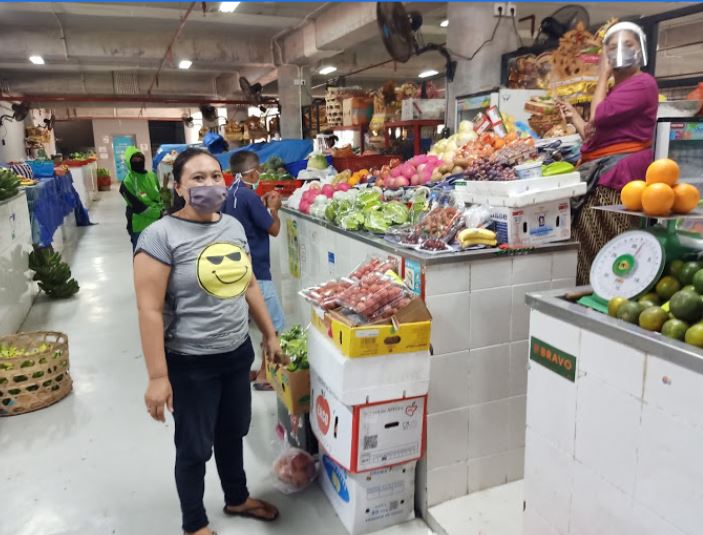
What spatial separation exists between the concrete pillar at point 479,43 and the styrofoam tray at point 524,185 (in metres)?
3.77

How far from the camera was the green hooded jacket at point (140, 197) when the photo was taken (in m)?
5.86

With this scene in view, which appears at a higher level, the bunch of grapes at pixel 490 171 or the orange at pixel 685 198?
the bunch of grapes at pixel 490 171

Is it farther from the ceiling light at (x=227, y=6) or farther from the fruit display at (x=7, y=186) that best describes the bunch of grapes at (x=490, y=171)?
the ceiling light at (x=227, y=6)

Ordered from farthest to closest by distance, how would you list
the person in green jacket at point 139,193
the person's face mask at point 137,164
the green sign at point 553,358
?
the person's face mask at point 137,164
the person in green jacket at point 139,193
the green sign at point 553,358

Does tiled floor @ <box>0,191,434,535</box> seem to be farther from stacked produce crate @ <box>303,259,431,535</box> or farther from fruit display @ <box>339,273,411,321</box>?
fruit display @ <box>339,273,411,321</box>

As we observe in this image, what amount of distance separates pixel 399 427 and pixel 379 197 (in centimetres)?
155

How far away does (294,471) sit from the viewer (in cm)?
270

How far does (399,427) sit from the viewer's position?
90.2 inches

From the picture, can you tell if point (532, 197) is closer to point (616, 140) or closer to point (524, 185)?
point (524, 185)

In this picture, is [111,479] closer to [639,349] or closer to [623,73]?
[639,349]

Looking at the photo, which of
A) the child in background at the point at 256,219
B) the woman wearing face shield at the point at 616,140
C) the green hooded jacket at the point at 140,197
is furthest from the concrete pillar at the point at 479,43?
the green hooded jacket at the point at 140,197

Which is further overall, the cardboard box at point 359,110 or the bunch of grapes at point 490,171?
the cardboard box at point 359,110

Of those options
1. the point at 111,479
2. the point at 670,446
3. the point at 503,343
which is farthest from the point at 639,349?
the point at 111,479

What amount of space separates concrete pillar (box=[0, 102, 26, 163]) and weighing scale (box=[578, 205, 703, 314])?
1693cm
